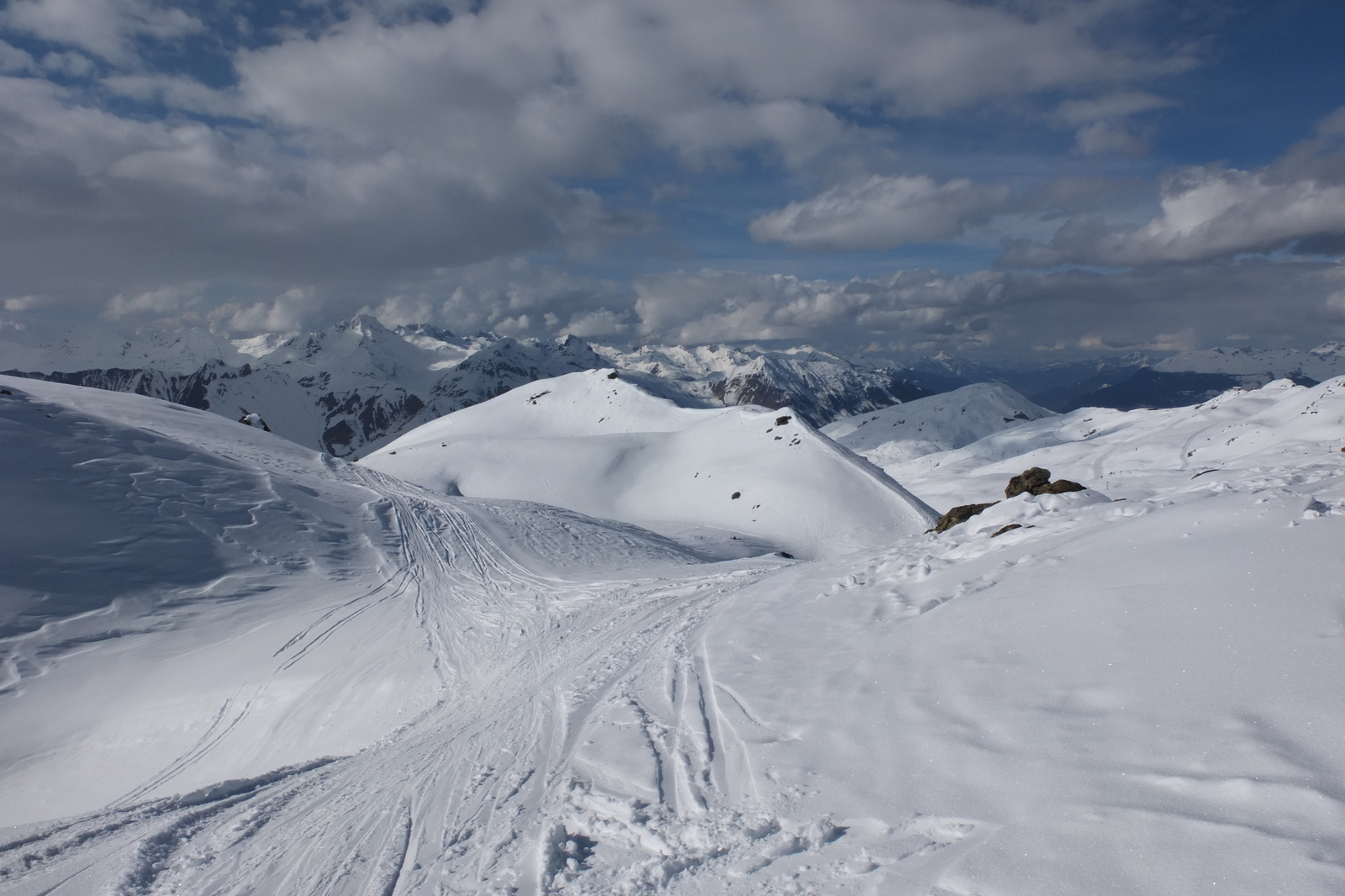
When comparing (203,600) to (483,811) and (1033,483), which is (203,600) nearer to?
(483,811)

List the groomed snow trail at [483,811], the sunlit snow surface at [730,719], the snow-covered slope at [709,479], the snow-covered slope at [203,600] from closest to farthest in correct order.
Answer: the sunlit snow surface at [730,719] → the groomed snow trail at [483,811] → the snow-covered slope at [203,600] → the snow-covered slope at [709,479]

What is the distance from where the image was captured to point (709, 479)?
186ft

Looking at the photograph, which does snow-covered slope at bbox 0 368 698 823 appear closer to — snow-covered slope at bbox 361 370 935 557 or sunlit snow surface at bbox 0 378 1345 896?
sunlit snow surface at bbox 0 378 1345 896

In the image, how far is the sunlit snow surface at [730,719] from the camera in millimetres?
5055

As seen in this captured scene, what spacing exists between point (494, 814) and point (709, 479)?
50.0 metres

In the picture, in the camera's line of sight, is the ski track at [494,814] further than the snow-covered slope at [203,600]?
No

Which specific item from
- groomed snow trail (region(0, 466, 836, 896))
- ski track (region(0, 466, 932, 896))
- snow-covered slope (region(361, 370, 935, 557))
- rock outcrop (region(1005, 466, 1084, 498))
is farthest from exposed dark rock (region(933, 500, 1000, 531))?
snow-covered slope (region(361, 370, 935, 557))

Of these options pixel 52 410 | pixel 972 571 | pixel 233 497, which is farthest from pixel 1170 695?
pixel 52 410

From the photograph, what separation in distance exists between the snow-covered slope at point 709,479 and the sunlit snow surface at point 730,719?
27785 millimetres

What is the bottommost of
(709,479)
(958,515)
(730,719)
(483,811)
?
(483,811)

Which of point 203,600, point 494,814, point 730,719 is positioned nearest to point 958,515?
point 730,719

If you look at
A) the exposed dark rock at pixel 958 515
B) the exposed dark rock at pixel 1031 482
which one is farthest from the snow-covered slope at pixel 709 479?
the exposed dark rock at pixel 958 515

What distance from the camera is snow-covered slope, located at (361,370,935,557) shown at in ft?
153

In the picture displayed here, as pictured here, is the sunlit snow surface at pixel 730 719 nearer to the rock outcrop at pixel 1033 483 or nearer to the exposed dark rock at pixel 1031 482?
the rock outcrop at pixel 1033 483
